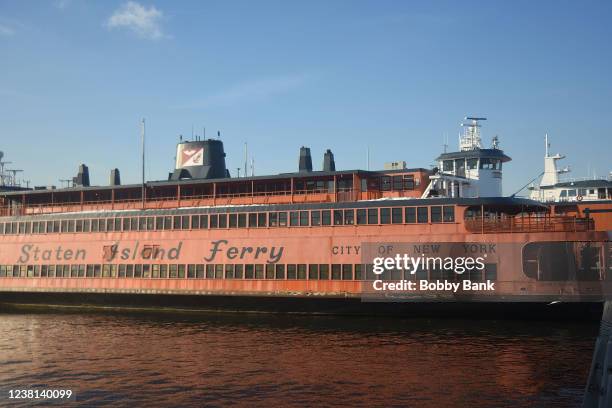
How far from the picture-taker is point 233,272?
3678 cm

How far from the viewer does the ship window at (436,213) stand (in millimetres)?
32406

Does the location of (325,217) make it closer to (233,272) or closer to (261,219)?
(261,219)

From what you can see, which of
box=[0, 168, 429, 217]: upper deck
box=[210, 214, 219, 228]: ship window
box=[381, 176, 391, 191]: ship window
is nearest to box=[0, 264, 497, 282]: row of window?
box=[210, 214, 219, 228]: ship window

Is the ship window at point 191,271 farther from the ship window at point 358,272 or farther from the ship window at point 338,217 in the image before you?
the ship window at point 358,272

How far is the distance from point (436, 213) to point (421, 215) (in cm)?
82

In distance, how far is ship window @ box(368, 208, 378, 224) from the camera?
33.9 m

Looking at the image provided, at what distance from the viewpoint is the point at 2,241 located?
4575 cm

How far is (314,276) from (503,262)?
1051 cm

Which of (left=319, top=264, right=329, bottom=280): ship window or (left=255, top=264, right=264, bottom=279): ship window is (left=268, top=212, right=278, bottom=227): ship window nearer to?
(left=255, top=264, right=264, bottom=279): ship window

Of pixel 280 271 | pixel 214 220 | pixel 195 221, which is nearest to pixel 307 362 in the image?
pixel 280 271

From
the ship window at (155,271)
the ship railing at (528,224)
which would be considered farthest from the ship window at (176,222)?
the ship railing at (528,224)

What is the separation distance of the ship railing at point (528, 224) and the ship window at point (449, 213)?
785mm

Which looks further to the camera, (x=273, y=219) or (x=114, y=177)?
(x=114, y=177)

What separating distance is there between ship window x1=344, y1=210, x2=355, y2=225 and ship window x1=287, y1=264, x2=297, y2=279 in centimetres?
406
